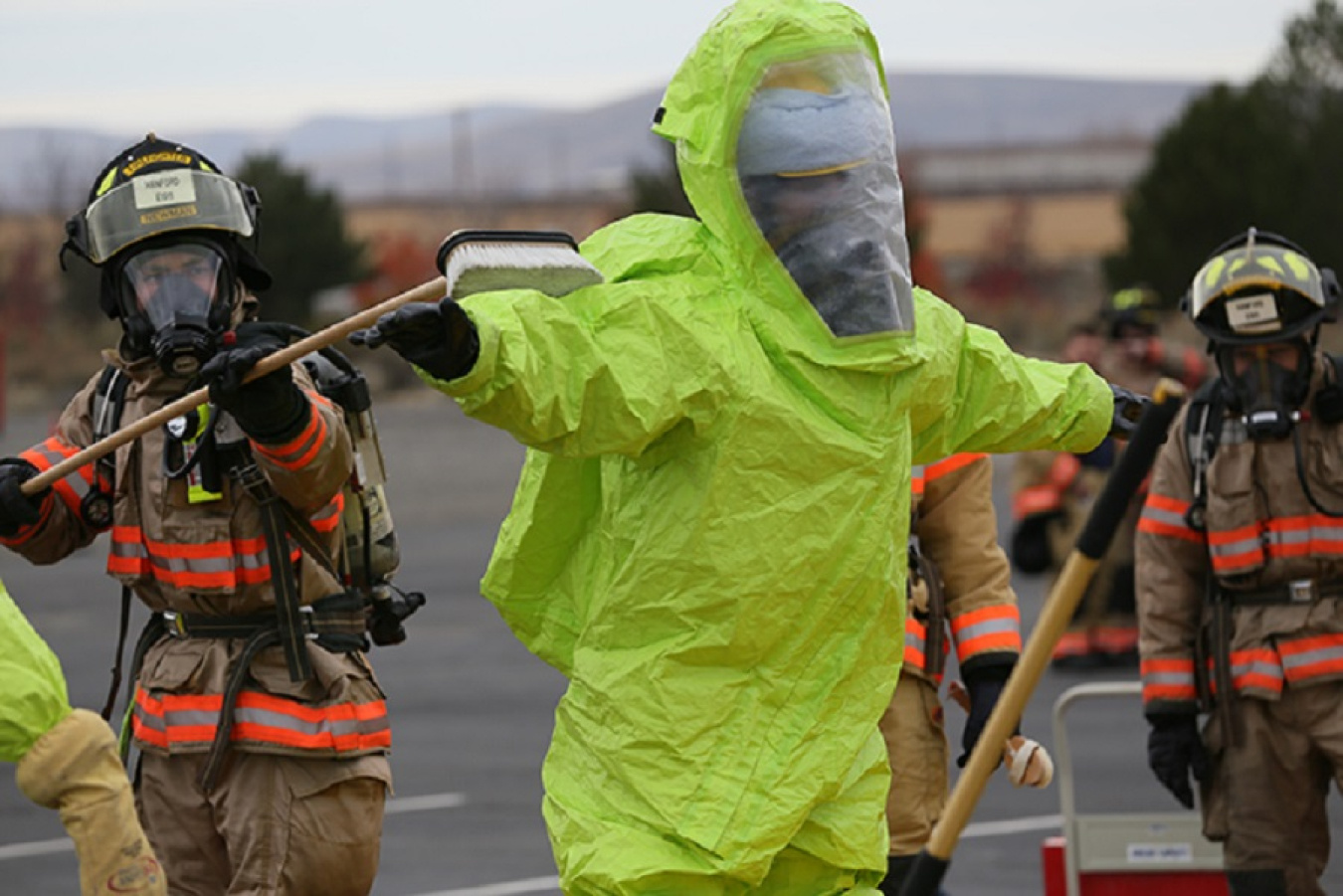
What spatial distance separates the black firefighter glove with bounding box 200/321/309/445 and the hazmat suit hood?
2.91 ft

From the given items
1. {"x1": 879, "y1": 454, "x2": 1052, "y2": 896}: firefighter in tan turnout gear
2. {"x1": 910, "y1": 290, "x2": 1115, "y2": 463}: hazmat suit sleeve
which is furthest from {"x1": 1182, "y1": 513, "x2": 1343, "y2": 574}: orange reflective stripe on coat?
{"x1": 910, "y1": 290, "x2": 1115, "y2": 463}: hazmat suit sleeve

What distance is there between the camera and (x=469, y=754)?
12461 millimetres

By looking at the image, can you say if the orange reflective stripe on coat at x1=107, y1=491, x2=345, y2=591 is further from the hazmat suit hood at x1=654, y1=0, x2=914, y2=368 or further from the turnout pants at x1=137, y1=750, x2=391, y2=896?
the hazmat suit hood at x1=654, y1=0, x2=914, y2=368

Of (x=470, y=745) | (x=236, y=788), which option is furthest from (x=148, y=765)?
(x=470, y=745)

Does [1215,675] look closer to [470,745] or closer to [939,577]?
[939,577]

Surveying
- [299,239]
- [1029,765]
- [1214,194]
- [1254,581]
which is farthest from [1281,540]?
[299,239]

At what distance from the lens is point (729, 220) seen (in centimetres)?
468

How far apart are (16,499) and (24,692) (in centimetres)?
81

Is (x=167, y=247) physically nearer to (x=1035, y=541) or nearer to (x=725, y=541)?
(x=725, y=541)

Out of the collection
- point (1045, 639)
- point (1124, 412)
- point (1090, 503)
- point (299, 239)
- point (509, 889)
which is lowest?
point (299, 239)

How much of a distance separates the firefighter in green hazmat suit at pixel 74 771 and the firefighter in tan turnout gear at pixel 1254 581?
330 centimetres

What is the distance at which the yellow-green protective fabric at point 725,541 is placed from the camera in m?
4.52

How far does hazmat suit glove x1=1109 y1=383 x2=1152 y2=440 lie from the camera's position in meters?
5.38

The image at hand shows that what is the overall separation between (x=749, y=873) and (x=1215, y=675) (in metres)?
2.82
